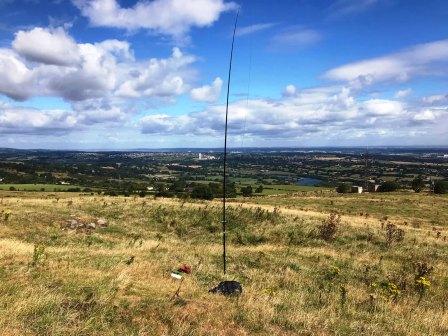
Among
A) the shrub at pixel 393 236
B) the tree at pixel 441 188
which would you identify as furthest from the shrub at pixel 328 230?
the tree at pixel 441 188

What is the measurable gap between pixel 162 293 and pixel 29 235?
50.7 ft

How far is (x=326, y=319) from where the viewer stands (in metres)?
8.62

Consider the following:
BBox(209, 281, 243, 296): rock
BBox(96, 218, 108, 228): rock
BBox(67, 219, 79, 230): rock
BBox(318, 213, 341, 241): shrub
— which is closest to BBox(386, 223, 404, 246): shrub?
BBox(318, 213, 341, 241): shrub

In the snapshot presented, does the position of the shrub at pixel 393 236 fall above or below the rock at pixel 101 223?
below

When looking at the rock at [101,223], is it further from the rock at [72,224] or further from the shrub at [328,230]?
the shrub at [328,230]

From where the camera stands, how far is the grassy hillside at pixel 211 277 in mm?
7543

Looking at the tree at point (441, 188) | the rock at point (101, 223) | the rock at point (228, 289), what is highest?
the rock at point (228, 289)

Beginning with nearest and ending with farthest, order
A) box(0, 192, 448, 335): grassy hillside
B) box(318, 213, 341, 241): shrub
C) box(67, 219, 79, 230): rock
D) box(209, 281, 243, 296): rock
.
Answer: box(0, 192, 448, 335): grassy hillside
box(209, 281, 243, 296): rock
box(67, 219, 79, 230): rock
box(318, 213, 341, 241): shrub

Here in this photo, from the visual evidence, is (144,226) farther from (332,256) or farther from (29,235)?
(332,256)

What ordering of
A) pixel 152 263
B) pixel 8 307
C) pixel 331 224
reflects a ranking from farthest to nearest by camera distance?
1. pixel 331 224
2. pixel 152 263
3. pixel 8 307

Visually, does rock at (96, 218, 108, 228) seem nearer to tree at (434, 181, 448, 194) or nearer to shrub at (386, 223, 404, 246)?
shrub at (386, 223, 404, 246)

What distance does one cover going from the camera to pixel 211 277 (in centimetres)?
1332

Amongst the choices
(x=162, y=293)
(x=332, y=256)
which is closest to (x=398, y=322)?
(x=162, y=293)

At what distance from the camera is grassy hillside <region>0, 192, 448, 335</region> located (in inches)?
297
